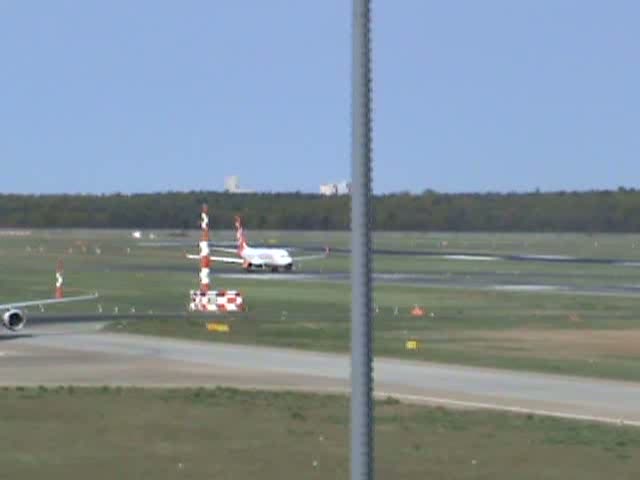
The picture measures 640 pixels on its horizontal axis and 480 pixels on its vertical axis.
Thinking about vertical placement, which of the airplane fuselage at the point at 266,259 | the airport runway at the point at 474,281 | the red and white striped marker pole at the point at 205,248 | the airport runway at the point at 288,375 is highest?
the red and white striped marker pole at the point at 205,248

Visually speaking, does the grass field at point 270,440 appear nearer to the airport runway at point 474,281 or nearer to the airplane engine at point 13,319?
the airplane engine at point 13,319

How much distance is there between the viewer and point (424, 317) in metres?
80.5

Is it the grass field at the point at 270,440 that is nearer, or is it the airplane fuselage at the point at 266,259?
the grass field at the point at 270,440

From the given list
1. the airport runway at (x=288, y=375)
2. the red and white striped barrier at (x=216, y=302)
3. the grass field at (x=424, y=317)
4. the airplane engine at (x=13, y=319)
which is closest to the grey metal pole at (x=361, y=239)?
the airport runway at (x=288, y=375)

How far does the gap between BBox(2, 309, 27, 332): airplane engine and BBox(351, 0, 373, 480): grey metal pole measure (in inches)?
2043

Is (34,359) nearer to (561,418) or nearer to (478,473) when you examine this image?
(561,418)

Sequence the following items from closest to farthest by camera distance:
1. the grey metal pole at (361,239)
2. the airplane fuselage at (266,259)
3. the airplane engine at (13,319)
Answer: the grey metal pole at (361,239) < the airplane engine at (13,319) < the airplane fuselage at (266,259)

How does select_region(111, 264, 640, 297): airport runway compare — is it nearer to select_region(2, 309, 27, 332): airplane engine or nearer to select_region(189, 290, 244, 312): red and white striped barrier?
select_region(189, 290, 244, 312): red and white striped barrier

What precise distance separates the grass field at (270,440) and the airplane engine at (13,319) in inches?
829

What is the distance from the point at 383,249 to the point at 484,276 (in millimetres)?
65721

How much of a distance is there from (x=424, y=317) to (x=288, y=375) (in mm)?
30133

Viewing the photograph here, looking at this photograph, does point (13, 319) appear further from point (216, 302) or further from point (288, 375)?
point (216, 302)

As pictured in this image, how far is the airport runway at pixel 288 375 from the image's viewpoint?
145 feet

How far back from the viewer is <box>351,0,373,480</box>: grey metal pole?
551 inches
